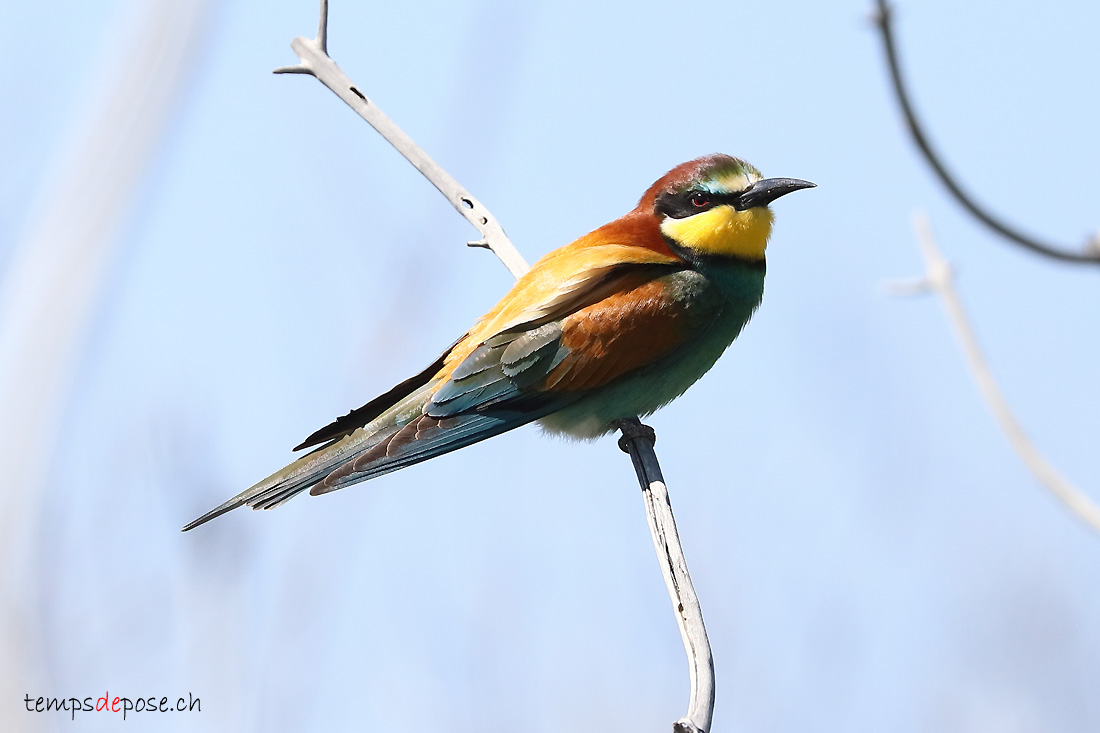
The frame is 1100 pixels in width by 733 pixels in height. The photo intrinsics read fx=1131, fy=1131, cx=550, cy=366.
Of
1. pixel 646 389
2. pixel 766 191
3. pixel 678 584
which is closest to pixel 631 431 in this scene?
pixel 646 389

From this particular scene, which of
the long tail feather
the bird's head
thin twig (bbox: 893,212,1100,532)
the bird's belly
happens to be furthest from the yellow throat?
thin twig (bbox: 893,212,1100,532)

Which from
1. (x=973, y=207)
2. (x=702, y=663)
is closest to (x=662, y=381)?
(x=702, y=663)

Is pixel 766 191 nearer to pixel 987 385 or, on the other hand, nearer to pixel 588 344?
pixel 588 344

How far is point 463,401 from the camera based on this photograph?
2.76 metres

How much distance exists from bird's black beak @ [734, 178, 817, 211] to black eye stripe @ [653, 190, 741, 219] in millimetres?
15

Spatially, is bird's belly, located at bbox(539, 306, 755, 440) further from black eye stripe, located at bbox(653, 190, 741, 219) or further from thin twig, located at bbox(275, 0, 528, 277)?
thin twig, located at bbox(275, 0, 528, 277)

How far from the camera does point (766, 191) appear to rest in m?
2.91

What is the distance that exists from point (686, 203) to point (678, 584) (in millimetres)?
1314

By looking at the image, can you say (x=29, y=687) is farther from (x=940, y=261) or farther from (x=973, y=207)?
(x=973, y=207)

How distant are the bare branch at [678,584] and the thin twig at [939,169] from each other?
0.84m

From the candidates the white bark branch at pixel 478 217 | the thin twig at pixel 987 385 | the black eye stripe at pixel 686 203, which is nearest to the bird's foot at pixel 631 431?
the white bark branch at pixel 478 217

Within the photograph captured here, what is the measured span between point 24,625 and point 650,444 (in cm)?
142

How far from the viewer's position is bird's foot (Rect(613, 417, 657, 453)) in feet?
9.12

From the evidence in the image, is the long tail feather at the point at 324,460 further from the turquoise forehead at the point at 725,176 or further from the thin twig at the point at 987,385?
the thin twig at the point at 987,385
